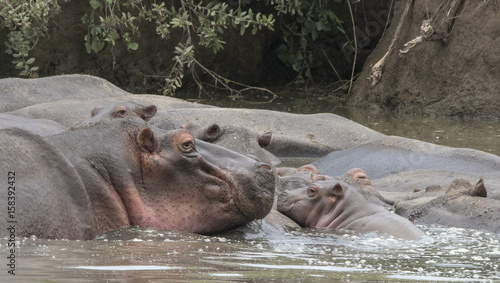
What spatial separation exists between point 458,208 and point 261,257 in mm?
2044

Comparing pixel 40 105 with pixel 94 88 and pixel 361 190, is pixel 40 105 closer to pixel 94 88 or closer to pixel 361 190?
pixel 94 88

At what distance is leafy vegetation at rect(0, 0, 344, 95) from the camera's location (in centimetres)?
984

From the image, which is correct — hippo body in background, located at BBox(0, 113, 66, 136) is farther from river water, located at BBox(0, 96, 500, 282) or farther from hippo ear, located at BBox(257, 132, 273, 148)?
river water, located at BBox(0, 96, 500, 282)

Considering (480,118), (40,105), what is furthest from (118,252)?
(480,118)

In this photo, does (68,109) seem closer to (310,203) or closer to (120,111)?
(120,111)

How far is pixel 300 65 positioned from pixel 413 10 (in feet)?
7.97

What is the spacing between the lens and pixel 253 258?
3219 millimetres

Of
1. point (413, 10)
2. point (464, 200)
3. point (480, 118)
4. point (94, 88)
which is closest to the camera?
point (464, 200)

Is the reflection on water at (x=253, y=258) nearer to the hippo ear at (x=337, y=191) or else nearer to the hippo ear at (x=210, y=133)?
the hippo ear at (x=337, y=191)

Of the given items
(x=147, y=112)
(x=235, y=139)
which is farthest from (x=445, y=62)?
(x=235, y=139)

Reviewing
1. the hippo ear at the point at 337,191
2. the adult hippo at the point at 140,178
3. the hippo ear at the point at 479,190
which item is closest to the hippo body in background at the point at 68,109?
the hippo ear at the point at 337,191

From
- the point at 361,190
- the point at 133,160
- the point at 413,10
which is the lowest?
the point at 361,190

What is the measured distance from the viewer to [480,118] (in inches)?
421

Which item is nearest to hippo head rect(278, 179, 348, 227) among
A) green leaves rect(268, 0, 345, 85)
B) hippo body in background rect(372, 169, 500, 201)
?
hippo body in background rect(372, 169, 500, 201)
